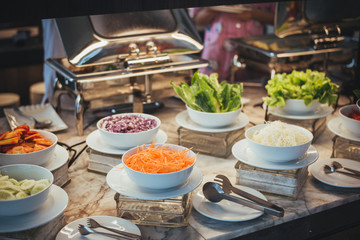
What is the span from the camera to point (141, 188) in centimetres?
123

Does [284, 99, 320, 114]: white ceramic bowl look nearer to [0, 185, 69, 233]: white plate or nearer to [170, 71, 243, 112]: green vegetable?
[170, 71, 243, 112]: green vegetable

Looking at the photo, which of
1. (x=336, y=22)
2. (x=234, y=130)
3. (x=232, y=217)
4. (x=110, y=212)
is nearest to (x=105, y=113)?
(x=234, y=130)

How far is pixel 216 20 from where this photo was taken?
328 cm

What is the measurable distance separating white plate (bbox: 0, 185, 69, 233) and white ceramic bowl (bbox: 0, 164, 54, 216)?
0.02 metres

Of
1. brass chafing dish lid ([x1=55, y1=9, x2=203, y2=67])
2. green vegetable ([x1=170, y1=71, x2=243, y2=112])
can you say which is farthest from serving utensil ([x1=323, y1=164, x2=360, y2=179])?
brass chafing dish lid ([x1=55, y1=9, x2=203, y2=67])

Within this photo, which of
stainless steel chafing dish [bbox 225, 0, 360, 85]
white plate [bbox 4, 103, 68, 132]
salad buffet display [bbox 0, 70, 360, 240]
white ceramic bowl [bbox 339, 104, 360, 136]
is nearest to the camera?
salad buffet display [bbox 0, 70, 360, 240]

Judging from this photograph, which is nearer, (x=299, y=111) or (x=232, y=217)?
(x=232, y=217)

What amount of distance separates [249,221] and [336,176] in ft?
1.41

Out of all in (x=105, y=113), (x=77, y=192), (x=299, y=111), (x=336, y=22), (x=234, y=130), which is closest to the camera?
(x=77, y=192)

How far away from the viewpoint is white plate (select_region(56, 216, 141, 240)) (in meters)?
1.13

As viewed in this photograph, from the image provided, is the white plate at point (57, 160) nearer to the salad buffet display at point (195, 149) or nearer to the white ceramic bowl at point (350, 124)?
the salad buffet display at point (195, 149)

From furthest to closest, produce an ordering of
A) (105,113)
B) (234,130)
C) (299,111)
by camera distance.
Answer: (105,113) < (299,111) < (234,130)

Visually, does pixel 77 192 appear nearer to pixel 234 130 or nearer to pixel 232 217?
pixel 232 217

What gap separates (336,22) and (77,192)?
1808 mm
